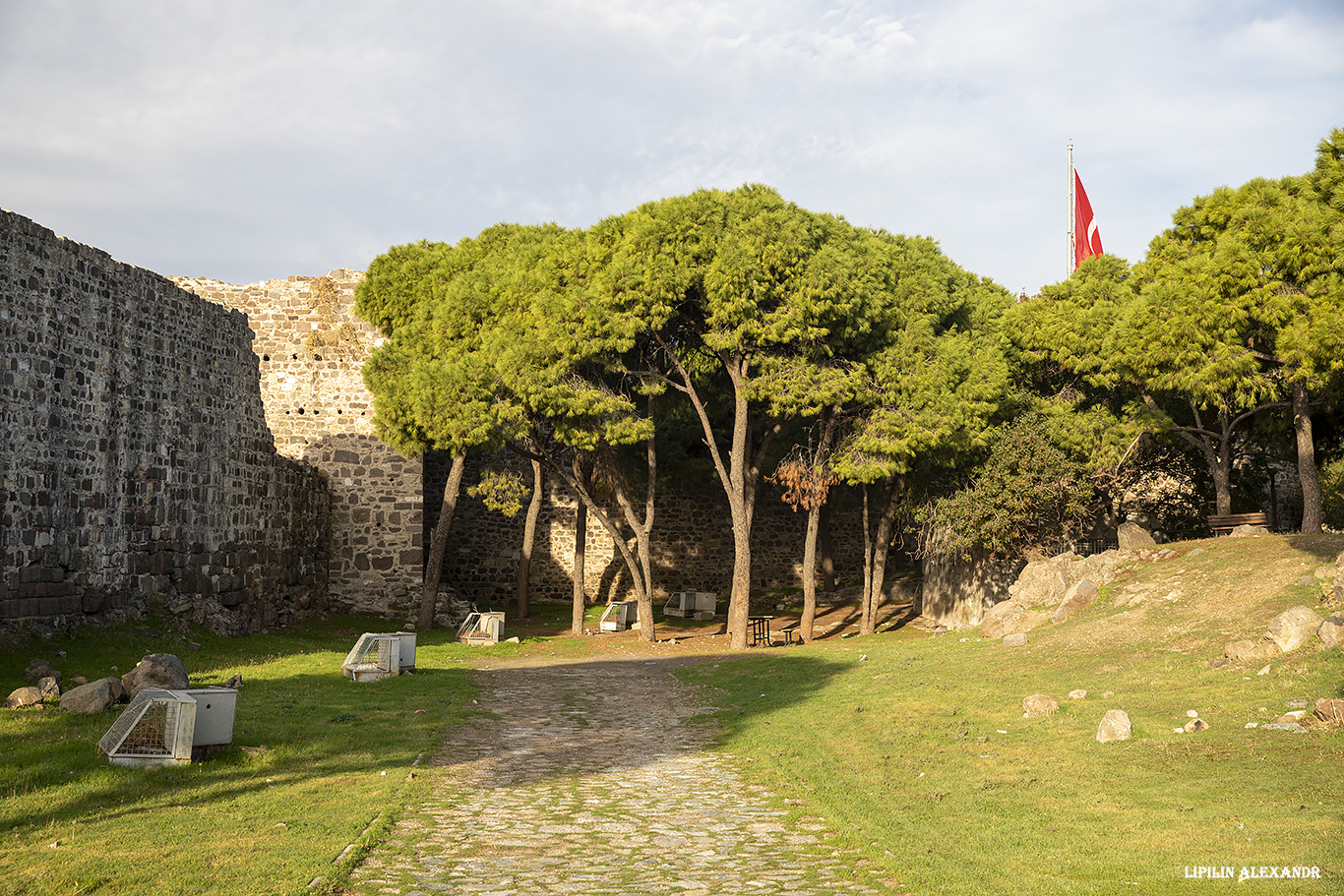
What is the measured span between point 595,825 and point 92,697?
5.58 metres

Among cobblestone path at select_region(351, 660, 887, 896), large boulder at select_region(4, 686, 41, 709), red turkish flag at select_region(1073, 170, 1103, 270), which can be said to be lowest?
cobblestone path at select_region(351, 660, 887, 896)

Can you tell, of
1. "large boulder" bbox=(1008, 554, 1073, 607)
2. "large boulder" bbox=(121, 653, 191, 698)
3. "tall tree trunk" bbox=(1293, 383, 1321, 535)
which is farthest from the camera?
"tall tree trunk" bbox=(1293, 383, 1321, 535)

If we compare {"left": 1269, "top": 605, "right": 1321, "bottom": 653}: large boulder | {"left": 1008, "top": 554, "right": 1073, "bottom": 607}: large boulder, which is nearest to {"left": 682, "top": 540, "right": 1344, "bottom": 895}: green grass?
{"left": 1269, "top": 605, "right": 1321, "bottom": 653}: large boulder

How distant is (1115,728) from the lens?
917cm

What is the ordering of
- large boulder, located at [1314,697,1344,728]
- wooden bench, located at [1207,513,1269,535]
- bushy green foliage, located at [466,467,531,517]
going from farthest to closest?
1. bushy green foliage, located at [466,467,531,517]
2. wooden bench, located at [1207,513,1269,535]
3. large boulder, located at [1314,697,1344,728]

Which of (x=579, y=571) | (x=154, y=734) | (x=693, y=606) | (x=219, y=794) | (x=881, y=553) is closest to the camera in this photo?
(x=219, y=794)

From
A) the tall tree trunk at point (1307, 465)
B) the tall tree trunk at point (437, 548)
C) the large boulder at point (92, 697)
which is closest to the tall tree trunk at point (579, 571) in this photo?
the tall tree trunk at point (437, 548)

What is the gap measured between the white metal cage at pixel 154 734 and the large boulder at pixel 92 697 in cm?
162

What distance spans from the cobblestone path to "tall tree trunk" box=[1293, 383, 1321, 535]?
516 inches

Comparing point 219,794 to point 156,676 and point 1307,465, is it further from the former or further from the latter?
point 1307,465

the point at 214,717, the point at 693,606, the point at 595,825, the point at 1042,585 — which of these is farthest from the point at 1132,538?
the point at 214,717

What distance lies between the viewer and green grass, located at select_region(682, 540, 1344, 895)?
609 centimetres

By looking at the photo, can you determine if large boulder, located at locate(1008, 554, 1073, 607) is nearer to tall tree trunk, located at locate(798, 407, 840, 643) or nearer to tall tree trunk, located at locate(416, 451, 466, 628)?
tall tree trunk, located at locate(798, 407, 840, 643)

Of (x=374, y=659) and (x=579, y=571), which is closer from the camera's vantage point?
(x=374, y=659)
